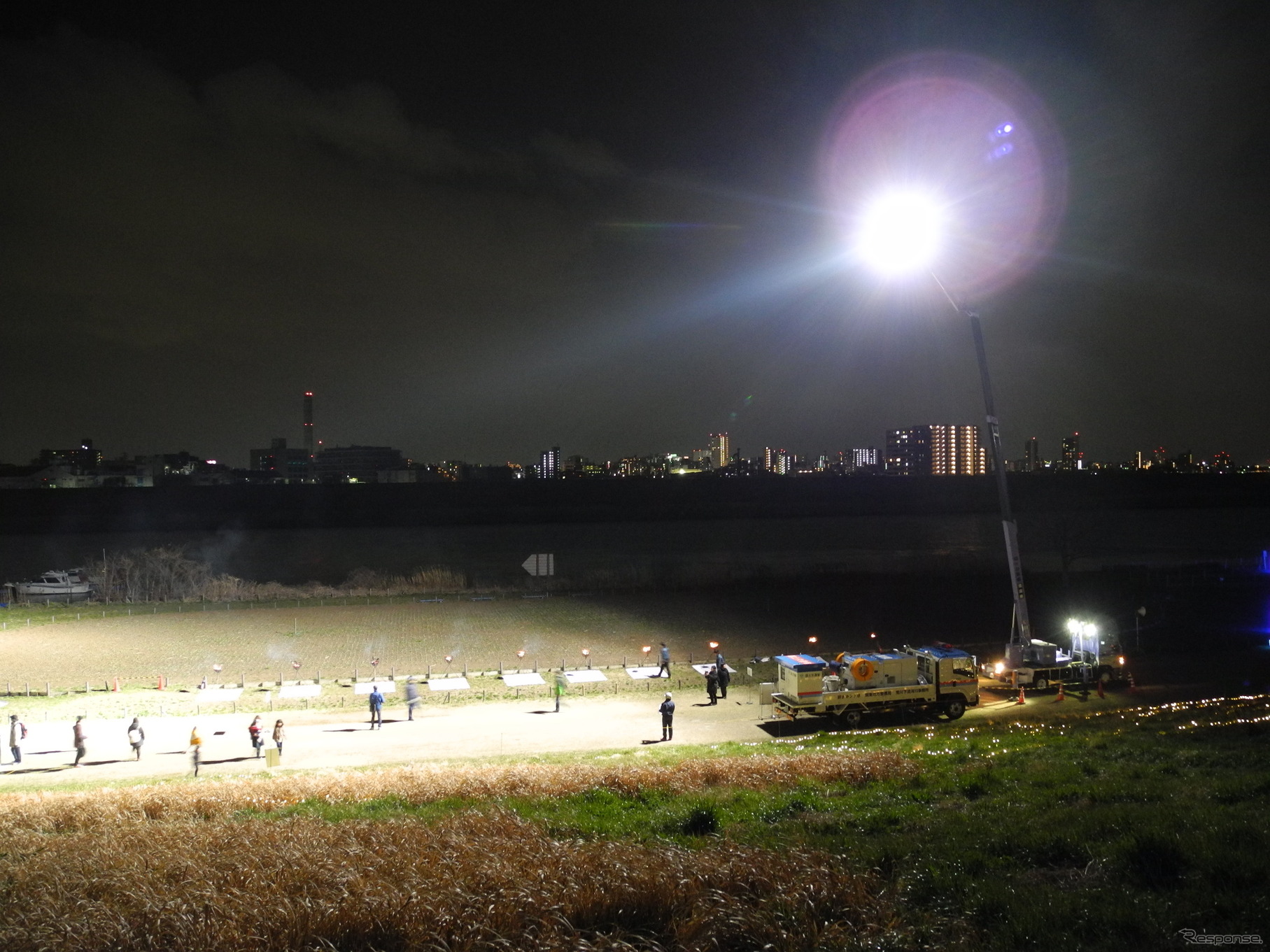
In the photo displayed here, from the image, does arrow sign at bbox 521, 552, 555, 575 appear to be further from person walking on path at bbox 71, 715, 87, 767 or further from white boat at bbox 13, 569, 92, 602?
person walking on path at bbox 71, 715, 87, 767

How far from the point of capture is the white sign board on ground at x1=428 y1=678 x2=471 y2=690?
25.8 metres

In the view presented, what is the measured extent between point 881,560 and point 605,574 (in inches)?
854

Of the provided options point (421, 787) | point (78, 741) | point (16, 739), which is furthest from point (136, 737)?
point (421, 787)

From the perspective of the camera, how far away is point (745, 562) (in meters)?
60.5

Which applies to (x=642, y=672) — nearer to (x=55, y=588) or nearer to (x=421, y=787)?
(x=421, y=787)

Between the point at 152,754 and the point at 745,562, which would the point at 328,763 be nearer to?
the point at 152,754

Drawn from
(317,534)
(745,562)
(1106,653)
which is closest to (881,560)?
(745,562)

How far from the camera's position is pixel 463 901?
5922 mm

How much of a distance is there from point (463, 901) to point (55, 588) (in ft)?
166

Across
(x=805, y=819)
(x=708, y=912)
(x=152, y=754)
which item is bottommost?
(x=152, y=754)

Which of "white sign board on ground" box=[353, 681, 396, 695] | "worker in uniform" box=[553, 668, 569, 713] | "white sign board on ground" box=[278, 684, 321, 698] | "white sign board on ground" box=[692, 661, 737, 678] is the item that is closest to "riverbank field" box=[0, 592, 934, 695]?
"white sign board on ground" box=[692, 661, 737, 678]

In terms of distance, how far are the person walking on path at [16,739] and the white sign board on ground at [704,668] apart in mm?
Result: 18032

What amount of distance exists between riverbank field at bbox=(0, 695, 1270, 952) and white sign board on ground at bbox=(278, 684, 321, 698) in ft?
41.3

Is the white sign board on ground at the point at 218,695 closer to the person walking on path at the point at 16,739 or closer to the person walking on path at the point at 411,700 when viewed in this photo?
the person walking on path at the point at 16,739
